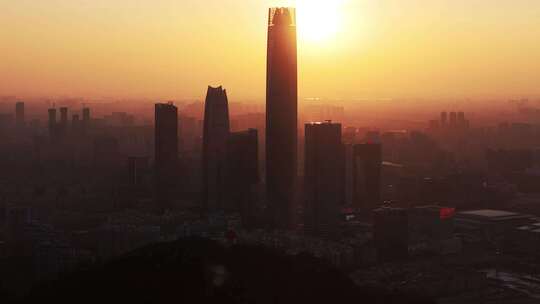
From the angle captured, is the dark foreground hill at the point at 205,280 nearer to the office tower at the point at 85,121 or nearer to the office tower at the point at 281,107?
the office tower at the point at 281,107

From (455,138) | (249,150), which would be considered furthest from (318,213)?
(455,138)

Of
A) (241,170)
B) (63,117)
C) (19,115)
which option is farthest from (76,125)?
(241,170)

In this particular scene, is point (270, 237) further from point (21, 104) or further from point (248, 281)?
point (21, 104)

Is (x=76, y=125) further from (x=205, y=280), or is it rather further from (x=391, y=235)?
(x=205, y=280)

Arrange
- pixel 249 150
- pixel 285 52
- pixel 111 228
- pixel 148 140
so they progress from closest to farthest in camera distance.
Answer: pixel 111 228 → pixel 285 52 → pixel 249 150 → pixel 148 140

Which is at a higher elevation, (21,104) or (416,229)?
(21,104)

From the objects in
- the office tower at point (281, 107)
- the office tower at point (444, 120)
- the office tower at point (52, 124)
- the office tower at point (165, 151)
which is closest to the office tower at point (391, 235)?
the office tower at point (281, 107)
